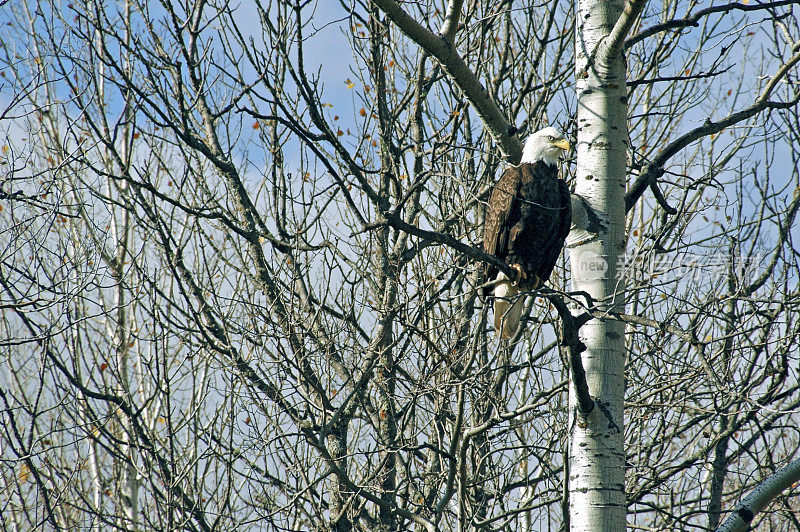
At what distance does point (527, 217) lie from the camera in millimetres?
4125

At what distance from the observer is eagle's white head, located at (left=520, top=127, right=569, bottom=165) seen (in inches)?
165

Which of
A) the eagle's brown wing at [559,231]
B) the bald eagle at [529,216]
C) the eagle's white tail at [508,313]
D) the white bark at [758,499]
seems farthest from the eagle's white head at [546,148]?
the white bark at [758,499]

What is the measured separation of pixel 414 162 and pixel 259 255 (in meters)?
1.36

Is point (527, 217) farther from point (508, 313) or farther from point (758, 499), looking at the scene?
point (758, 499)

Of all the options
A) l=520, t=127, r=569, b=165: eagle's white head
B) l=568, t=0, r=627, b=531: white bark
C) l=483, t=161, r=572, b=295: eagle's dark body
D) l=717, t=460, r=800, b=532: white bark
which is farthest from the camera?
l=520, t=127, r=569, b=165: eagle's white head

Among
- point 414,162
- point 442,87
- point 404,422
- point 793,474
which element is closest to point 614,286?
point 793,474

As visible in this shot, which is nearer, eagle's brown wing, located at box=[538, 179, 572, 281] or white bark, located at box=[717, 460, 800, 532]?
white bark, located at box=[717, 460, 800, 532]

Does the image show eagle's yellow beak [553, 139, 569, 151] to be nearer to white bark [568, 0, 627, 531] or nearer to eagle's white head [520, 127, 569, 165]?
eagle's white head [520, 127, 569, 165]

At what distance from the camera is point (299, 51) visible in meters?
5.14

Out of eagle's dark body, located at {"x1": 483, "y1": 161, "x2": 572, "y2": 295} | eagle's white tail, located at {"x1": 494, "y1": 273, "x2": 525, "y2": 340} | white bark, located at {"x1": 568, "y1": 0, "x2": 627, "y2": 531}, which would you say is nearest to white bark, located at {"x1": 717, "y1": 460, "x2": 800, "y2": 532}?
white bark, located at {"x1": 568, "y1": 0, "x2": 627, "y2": 531}

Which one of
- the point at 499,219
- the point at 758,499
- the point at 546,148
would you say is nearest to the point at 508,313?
the point at 499,219

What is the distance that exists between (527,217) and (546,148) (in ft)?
1.45

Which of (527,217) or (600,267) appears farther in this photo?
(527,217)

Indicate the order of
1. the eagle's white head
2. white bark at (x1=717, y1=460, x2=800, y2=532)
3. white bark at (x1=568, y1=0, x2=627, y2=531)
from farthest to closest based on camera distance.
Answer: the eagle's white head → white bark at (x1=717, y1=460, x2=800, y2=532) → white bark at (x1=568, y1=0, x2=627, y2=531)
